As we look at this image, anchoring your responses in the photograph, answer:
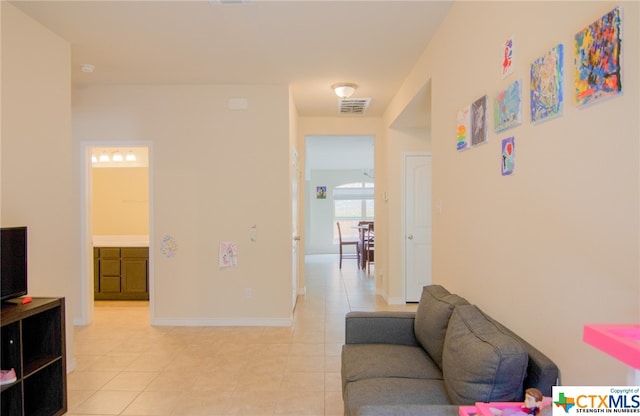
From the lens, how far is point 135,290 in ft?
16.0

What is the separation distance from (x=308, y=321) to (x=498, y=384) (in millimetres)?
2931

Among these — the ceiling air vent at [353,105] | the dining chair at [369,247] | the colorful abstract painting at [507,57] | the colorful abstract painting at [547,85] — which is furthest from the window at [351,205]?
the colorful abstract painting at [547,85]

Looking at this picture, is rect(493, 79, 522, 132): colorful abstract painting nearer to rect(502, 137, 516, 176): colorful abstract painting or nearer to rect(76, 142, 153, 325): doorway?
rect(502, 137, 516, 176): colorful abstract painting

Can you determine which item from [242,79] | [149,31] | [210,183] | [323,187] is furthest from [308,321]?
[323,187]

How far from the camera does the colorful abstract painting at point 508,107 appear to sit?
1.58 m

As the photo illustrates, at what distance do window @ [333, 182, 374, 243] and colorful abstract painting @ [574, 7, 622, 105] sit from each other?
9.23 m

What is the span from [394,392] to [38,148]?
278 centimetres

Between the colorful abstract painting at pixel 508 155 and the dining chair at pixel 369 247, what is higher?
the colorful abstract painting at pixel 508 155

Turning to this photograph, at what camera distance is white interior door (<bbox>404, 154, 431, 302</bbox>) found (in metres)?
4.88

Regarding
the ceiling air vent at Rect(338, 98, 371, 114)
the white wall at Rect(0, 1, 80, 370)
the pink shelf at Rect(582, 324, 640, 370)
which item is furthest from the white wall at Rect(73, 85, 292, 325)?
the pink shelf at Rect(582, 324, 640, 370)

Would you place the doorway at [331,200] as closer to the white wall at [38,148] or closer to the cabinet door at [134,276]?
the cabinet door at [134,276]

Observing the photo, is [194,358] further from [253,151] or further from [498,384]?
[498,384]

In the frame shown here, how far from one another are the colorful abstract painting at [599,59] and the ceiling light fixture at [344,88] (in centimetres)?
282

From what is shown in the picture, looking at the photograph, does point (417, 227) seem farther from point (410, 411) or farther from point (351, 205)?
point (351, 205)
